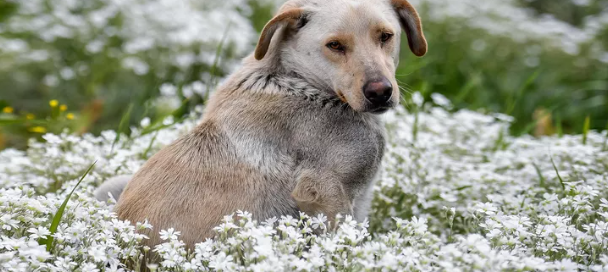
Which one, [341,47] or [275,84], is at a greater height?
[341,47]

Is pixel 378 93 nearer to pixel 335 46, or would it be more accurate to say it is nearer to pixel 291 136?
pixel 335 46

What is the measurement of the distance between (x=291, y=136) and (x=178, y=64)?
11.5ft

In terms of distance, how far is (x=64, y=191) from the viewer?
3686 mm

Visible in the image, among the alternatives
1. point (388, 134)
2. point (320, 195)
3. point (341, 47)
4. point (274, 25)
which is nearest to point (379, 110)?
point (341, 47)

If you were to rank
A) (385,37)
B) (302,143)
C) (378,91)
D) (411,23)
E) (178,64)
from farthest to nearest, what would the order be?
(178,64) → (411,23) → (385,37) → (302,143) → (378,91)

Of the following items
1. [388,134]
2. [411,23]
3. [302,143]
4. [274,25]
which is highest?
[274,25]

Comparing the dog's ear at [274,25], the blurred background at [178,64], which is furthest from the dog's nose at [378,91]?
the blurred background at [178,64]

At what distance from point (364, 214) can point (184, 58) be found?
340cm

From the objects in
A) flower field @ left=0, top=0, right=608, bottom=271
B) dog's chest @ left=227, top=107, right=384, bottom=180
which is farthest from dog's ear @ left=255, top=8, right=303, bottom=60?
flower field @ left=0, top=0, right=608, bottom=271

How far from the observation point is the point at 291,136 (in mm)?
3107

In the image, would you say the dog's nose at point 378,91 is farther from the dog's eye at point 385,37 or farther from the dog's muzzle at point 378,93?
the dog's eye at point 385,37

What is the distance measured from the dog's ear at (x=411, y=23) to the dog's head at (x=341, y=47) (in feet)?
0.47

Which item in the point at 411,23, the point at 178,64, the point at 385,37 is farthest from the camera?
the point at 178,64

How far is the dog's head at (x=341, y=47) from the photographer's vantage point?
3020 millimetres
